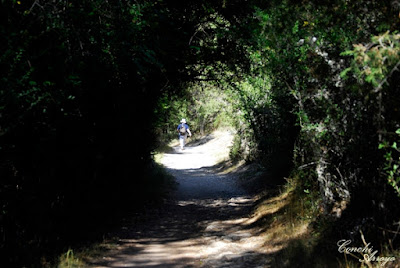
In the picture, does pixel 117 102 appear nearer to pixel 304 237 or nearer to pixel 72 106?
pixel 72 106

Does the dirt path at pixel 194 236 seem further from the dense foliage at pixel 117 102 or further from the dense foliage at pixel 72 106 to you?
the dense foliage at pixel 117 102

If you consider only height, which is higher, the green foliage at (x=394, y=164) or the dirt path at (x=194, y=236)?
the green foliage at (x=394, y=164)

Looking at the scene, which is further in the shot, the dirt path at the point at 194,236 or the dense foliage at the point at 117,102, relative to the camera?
the dirt path at the point at 194,236

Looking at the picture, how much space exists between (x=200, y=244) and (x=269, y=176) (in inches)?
202

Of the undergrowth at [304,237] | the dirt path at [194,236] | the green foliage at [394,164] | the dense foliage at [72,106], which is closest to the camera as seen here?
the green foliage at [394,164]

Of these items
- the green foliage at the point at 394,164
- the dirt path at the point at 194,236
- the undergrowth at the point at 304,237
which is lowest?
the dirt path at the point at 194,236

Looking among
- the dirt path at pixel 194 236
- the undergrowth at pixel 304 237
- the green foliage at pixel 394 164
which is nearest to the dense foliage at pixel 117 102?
the green foliage at pixel 394 164

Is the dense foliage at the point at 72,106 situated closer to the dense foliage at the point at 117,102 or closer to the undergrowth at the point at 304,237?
the dense foliage at the point at 117,102

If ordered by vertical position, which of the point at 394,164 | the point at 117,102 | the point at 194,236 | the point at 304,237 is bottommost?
the point at 194,236

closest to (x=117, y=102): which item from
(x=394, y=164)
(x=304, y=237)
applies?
(x=304, y=237)

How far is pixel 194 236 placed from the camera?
7734mm

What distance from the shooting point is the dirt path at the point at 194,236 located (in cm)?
598

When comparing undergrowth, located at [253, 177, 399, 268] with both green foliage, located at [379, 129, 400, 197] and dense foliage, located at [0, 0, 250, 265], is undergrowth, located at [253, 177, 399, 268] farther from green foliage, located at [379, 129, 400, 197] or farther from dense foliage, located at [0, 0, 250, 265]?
dense foliage, located at [0, 0, 250, 265]

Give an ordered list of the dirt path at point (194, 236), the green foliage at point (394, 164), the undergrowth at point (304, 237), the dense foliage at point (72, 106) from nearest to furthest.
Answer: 1. the green foliage at point (394, 164)
2. the undergrowth at point (304, 237)
3. the dense foliage at point (72, 106)
4. the dirt path at point (194, 236)
